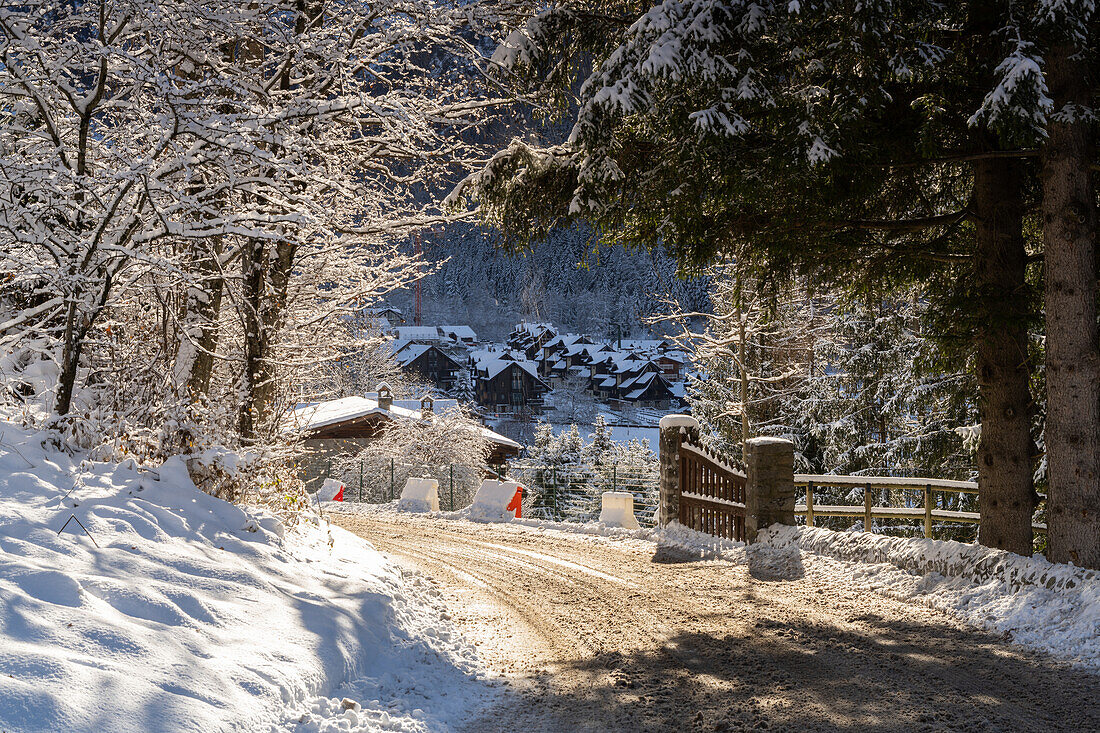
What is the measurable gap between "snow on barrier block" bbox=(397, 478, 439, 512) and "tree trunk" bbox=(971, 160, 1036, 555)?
14.5 metres

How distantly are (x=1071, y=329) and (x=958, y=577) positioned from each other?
9.28 ft

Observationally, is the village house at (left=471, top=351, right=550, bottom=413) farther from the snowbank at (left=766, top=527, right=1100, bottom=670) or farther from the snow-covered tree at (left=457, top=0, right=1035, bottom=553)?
the snowbank at (left=766, top=527, right=1100, bottom=670)

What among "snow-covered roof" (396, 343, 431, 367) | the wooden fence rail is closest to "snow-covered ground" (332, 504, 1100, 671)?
the wooden fence rail

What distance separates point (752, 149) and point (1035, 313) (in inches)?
154

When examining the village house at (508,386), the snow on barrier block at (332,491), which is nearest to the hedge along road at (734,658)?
the snow on barrier block at (332,491)

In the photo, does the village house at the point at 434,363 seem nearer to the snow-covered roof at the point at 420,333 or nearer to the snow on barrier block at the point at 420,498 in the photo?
the snow-covered roof at the point at 420,333

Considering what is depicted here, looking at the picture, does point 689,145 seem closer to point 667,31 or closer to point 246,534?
point 667,31

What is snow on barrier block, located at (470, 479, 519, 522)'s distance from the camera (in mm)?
17562

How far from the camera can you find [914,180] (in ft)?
32.0

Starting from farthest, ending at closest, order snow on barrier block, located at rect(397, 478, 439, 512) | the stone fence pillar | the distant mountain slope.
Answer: the distant mountain slope, snow on barrier block, located at rect(397, 478, 439, 512), the stone fence pillar

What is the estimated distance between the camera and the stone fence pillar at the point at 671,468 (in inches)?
538

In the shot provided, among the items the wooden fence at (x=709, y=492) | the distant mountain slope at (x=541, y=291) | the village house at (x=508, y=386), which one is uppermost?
the distant mountain slope at (x=541, y=291)

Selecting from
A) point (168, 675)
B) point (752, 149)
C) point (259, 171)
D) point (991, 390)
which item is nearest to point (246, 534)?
point (168, 675)

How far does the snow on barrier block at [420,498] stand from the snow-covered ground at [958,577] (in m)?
10.1
